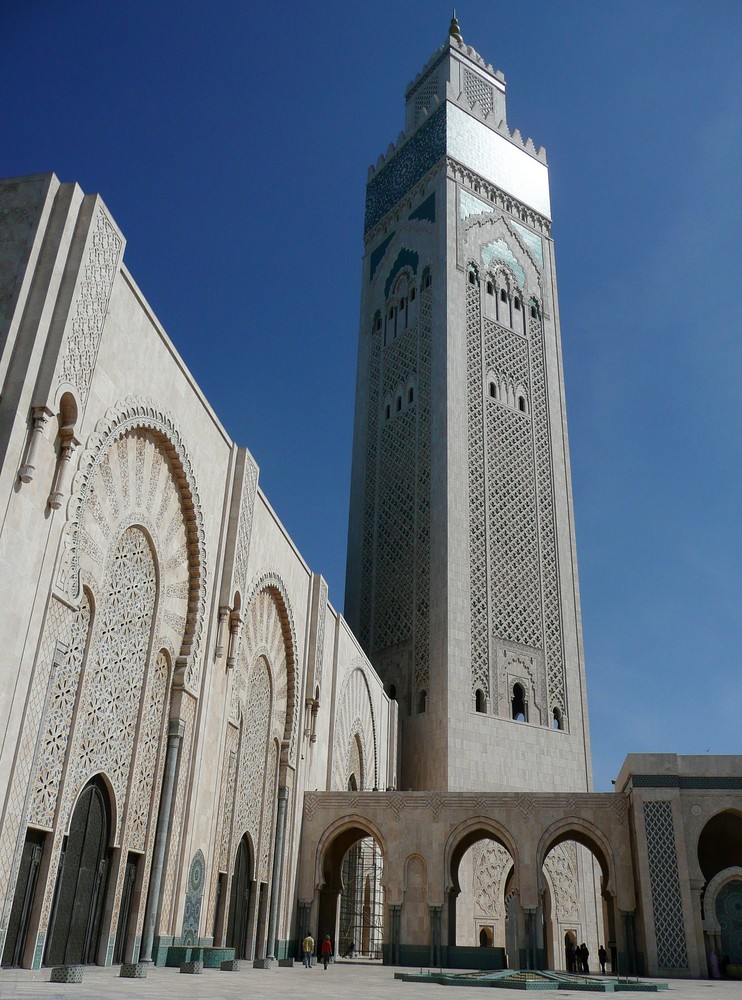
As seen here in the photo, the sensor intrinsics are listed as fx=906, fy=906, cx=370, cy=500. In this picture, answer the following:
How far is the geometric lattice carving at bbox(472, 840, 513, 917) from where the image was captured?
14.5 metres

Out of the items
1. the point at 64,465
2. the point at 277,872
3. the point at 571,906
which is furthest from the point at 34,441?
the point at 571,906

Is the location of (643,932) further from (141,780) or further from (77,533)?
(77,533)

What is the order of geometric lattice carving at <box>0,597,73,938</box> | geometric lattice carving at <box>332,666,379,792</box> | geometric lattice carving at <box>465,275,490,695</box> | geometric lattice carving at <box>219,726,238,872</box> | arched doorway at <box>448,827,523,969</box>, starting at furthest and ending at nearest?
geometric lattice carving at <box>465,275,490,695</box>, arched doorway at <box>448,827,523,969</box>, geometric lattice carving at <box>332,666,379,792</box>, geometric lattice carving at <box>219,726,238,872</box>, geometric lattice carving at <box>0,597,73,938</box>

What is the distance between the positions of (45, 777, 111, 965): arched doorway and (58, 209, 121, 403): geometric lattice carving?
120 inches

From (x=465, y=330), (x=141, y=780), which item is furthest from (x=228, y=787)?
(x=465, y=330)

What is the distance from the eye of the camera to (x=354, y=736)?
13922mm

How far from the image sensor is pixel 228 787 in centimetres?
926

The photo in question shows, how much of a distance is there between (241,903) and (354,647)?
5.23 metres

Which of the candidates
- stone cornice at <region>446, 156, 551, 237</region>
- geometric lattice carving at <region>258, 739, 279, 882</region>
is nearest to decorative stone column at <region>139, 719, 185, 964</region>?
geometric lattice carving at <region>258, 739, 279, 882</region>

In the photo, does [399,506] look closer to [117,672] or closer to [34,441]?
[117,672]

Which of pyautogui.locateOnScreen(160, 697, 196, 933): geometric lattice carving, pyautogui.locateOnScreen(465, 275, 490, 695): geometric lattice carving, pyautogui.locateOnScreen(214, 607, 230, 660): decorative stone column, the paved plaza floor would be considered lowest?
the paved plaza floor

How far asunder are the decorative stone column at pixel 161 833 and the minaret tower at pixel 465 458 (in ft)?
24.1

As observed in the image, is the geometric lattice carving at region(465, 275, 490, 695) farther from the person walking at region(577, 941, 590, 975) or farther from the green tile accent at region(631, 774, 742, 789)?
the green tile accent at region(631, 774, 742, 789)

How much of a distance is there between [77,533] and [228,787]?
4.00 metres
